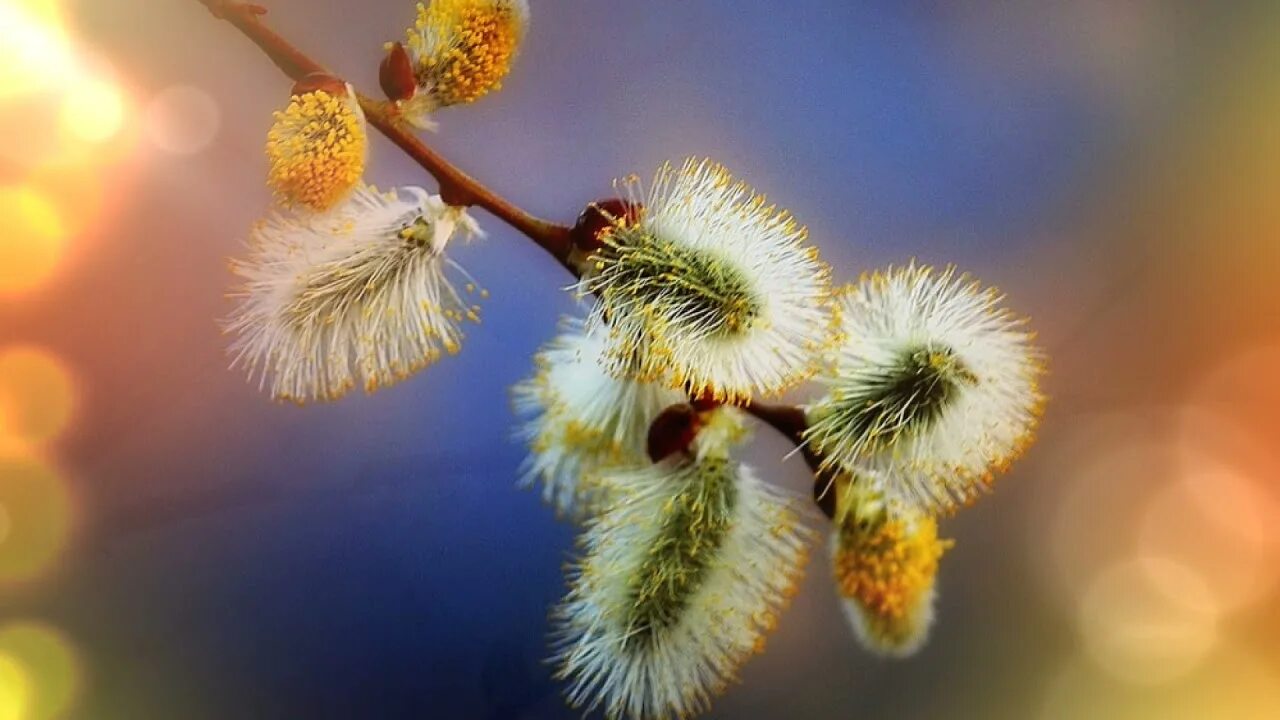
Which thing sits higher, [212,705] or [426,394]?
[426,394]

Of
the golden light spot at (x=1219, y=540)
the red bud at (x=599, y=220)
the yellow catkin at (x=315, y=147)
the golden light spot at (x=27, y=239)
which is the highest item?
the golden light spot at (x=1219, y=540)

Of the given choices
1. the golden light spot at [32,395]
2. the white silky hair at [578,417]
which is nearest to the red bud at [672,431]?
the white silky hair at [578,417]

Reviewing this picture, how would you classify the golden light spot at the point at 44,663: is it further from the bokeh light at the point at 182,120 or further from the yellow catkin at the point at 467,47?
the yellow catkin at the point at 467,47

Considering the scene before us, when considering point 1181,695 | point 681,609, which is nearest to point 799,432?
point 681,609

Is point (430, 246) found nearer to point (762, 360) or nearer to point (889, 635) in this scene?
point (762, 360)

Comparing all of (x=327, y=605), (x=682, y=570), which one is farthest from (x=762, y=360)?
(x=327, y=605)

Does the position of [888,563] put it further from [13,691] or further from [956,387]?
[13,691]
